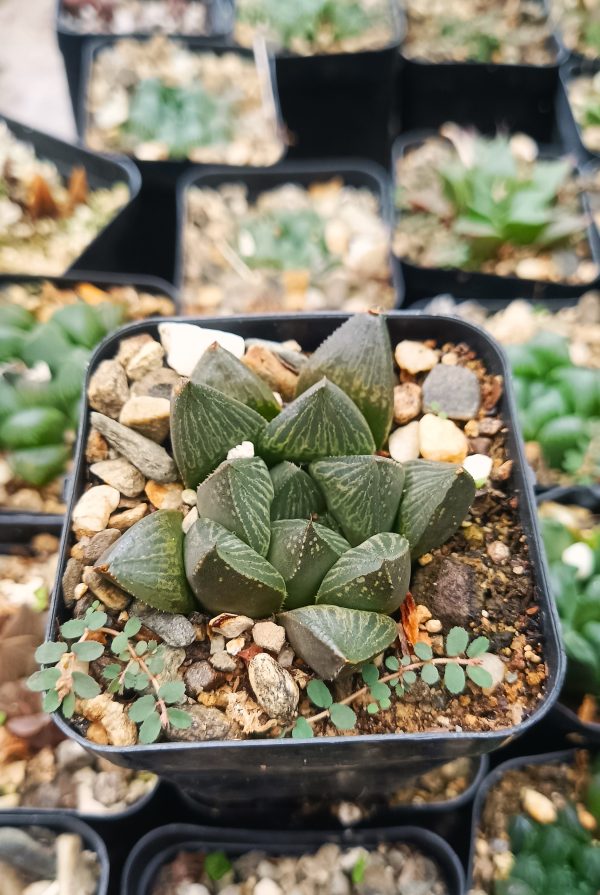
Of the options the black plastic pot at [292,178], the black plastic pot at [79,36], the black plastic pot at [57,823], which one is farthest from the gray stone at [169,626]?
the black plastic pot at [79,36]

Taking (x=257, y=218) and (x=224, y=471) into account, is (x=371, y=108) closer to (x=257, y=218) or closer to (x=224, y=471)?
(x=257, y=218)

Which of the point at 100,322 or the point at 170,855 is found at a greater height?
the point at 100,322

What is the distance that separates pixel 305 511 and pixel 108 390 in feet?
0.94

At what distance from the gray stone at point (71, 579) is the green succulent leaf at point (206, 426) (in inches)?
6.1

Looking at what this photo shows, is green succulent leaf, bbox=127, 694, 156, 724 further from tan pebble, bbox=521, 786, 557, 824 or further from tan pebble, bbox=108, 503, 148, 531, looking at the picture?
tan pebble, bbox=521, 786, 557, 824

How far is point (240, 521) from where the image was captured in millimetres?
760

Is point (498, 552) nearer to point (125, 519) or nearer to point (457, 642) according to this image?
point (457, 642)

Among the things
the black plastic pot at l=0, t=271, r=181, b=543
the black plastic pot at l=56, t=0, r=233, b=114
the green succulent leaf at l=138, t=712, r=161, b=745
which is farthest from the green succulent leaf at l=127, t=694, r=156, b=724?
the black plastic pot at l=56, t=0, r=233, b=114

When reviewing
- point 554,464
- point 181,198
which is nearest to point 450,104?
point 181,198

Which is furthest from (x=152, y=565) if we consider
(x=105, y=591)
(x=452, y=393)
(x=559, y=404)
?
(x=559, y=404)

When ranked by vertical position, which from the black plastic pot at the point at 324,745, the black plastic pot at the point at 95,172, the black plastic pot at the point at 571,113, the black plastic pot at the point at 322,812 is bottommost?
the black plastic pot at the point at 322,812

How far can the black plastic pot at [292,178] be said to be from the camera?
1787mm

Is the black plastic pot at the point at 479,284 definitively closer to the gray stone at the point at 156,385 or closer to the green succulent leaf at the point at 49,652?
the gray stone at the point at 156,385

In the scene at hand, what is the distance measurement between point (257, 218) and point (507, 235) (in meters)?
0.58
